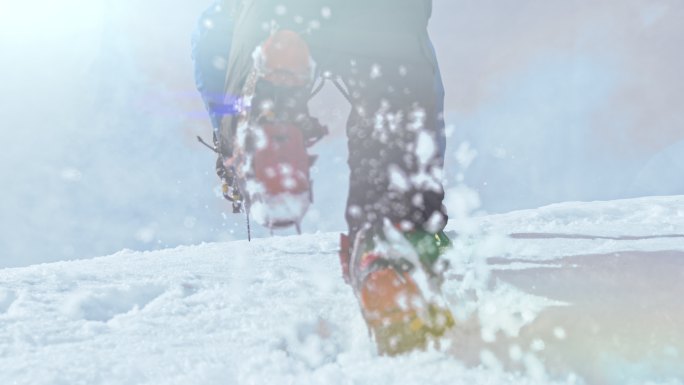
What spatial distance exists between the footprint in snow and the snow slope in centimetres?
1

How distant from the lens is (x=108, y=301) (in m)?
2.79

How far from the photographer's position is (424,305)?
1.65m

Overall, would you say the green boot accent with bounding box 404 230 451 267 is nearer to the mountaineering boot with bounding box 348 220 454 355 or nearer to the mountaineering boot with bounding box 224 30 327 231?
the mountaineering boot with bounding box 348 220 454 355

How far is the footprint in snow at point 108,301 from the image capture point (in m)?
2.59

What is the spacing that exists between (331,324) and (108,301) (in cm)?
116

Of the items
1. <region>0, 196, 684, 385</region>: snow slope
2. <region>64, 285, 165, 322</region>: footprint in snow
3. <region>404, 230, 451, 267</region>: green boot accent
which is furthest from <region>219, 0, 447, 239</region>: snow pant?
<region>64, 285, 165, 322</region>: footprint in snow

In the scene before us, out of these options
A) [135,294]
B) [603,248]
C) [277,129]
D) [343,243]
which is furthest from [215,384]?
[603,248]

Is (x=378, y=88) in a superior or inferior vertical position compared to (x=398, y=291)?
superior

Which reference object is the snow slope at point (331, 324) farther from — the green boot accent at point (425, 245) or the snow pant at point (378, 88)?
the snow pant at point (378, 88)

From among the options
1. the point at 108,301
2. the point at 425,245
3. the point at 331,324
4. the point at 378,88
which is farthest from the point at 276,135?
the point at 108,301

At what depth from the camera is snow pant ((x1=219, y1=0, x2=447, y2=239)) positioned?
1829 millimetres

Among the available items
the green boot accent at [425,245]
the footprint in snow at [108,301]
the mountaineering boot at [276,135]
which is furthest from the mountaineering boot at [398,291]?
the footprint in snow at [108,301]

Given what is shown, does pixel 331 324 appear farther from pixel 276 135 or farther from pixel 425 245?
pixel 276 135

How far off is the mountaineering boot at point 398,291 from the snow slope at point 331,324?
0.17ft
